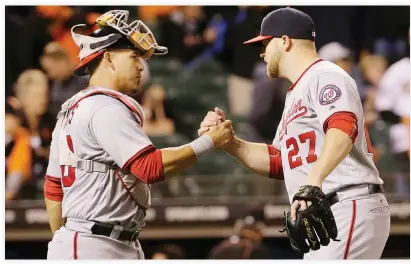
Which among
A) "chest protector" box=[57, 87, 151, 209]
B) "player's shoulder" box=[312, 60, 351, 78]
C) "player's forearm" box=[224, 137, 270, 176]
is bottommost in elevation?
"player's forearm" box=[224, 137, 270, 176]

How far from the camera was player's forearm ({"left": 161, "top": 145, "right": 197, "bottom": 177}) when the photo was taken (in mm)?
4438

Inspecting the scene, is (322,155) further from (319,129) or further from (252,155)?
(252,155)

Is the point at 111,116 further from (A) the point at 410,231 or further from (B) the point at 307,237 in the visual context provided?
(A) the point at 410,231

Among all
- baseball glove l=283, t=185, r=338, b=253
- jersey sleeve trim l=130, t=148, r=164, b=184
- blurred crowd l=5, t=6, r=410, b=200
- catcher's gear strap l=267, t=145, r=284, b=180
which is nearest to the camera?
baseball glove l=283, t=185, r=338, b=253

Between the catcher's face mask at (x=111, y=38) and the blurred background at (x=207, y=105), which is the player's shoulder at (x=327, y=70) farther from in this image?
the blurred background at (x=207, y=105)

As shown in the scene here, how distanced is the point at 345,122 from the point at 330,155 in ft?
0.61

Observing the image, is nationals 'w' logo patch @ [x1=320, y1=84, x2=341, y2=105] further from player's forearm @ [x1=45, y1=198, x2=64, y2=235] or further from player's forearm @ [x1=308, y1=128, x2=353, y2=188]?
player's forearm @ [x1=45, y1=198, x2=64, y2=235]

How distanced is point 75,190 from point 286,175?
3.44 feet

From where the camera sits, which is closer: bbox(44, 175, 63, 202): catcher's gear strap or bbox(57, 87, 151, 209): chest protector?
bbox(57, 87, 151, 209): chest protector

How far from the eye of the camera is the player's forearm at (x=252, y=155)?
5062mm

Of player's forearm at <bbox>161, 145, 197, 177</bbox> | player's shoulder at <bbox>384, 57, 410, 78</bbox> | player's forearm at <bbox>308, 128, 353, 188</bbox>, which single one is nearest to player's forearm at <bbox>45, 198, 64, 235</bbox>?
player's forearm at <bbox>161, 145, 197, 177</bbox>

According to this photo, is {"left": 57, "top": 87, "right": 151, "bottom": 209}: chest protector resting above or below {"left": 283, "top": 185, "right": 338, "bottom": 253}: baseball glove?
above

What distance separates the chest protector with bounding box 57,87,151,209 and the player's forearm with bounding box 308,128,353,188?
92 cm

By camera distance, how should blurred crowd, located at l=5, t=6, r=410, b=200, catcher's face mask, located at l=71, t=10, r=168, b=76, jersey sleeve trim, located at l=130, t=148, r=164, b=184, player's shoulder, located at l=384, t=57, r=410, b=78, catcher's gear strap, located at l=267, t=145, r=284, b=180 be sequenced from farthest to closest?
player's shoulder, located at l=384, t=57, r=410, b=78
blurred crowd, located at l=5, t=6, r=410, b=200
catcher's gear strap, located at l=267, t=145, r=284, b=180
catcher's face mask, located at l=71, t=10, r=168, b=76
jersey sleeve trim, located at l=130, t=148, r=164, b=184
